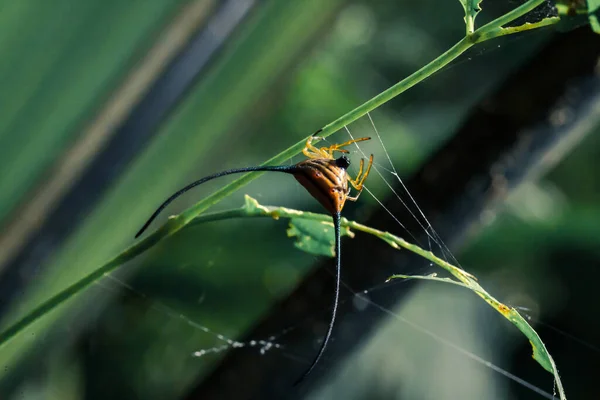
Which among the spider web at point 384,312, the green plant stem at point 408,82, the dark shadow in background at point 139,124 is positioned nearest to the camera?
the green plant stem at point 408,82

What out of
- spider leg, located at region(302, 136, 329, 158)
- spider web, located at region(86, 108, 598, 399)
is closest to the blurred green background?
spider web, located at region(86, 108, 598, 399)

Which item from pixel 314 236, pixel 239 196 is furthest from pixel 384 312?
pixel 239 196

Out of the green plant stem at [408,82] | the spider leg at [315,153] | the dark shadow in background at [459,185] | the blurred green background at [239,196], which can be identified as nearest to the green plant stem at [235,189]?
the green plant stem at [408,82]

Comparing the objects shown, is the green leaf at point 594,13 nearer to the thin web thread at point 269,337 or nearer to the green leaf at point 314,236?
the green leaf at point 314,236

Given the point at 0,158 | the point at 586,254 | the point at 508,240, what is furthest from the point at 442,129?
the point at 0,158

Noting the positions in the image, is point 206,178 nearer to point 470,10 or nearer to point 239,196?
point 470,10

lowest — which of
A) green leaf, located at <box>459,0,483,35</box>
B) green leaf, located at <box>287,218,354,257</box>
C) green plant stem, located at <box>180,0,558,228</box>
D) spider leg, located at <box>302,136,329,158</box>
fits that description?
green leaf, located at <box>287,218,354,257</box>

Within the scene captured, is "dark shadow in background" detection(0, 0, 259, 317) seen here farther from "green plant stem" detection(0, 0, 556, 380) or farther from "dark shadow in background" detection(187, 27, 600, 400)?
"green plant stem" detection(0, 0, 556, 380)
